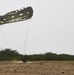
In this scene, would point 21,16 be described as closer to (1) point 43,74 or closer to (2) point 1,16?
(2) point 1,16

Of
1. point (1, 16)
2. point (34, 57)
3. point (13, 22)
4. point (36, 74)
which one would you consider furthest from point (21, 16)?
point (34, 57)

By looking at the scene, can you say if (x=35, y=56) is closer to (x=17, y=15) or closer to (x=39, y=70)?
(x=17, y=15)

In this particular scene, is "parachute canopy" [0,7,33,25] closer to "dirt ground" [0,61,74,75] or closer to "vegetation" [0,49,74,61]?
"dirt ground" [0,61,74,75]

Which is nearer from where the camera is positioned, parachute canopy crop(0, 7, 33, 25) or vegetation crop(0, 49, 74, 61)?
parachute canopy crop(0, 7, 33, 25)

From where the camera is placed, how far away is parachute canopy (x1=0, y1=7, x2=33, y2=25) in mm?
29172

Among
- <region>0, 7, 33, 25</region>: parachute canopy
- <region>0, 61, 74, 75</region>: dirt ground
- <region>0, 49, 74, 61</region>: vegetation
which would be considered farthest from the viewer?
<region>0, 49, 74, 61</region>: vegetation

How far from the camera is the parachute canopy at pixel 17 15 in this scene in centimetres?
2917

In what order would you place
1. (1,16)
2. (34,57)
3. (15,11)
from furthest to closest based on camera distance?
(34,57)
(1,16)
(15,11)

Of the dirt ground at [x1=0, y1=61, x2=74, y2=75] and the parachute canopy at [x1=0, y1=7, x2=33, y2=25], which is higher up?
the parachute canopy at [x1=0, y1=7, x2=33, y2=25]

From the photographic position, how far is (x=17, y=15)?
29250 mm

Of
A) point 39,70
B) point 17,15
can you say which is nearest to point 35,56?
point 17,15

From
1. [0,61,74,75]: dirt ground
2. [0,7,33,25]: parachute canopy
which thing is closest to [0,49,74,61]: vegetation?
[0,7,33,25]: parachute canopy

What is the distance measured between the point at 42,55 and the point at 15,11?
89.6 feet

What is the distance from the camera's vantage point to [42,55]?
55906 millimetres
